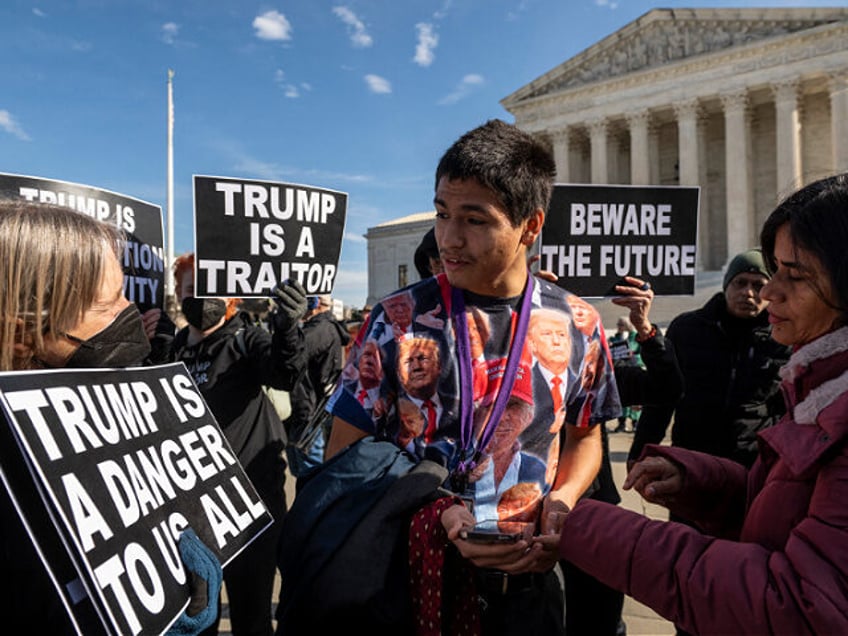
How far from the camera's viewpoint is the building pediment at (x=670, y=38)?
2697 cm

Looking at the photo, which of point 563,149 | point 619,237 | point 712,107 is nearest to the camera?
point 619,237

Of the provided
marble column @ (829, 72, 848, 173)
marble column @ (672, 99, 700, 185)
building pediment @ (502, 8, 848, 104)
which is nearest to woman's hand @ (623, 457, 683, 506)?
marble column @ (829, 72, 848, 173)

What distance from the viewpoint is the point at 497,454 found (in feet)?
5.26

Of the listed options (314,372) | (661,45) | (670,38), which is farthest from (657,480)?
(661,45)

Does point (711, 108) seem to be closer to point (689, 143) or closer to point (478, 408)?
point (689, 143)

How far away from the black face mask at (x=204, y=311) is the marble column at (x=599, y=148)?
31068 millimetres

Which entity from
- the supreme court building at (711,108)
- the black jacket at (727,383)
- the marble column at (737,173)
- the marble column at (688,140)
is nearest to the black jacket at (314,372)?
the black jacket at (727,383)

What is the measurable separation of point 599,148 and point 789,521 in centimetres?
3320

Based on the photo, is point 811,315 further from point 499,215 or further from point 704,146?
point 704,146

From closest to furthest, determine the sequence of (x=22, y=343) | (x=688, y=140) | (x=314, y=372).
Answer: (x=22, y=343), (x=314, y=372), (x=688, y=140)

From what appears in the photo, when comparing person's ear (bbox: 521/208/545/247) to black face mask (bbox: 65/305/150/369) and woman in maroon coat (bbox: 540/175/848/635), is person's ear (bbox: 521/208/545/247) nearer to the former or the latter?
woman in maroon coat (bbox: 540/175/848/635)

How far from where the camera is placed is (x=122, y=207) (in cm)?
322

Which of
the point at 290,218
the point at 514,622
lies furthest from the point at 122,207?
the point at 514,622

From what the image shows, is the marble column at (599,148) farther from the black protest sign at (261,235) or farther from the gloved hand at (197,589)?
the gloved hand at (197,589)
